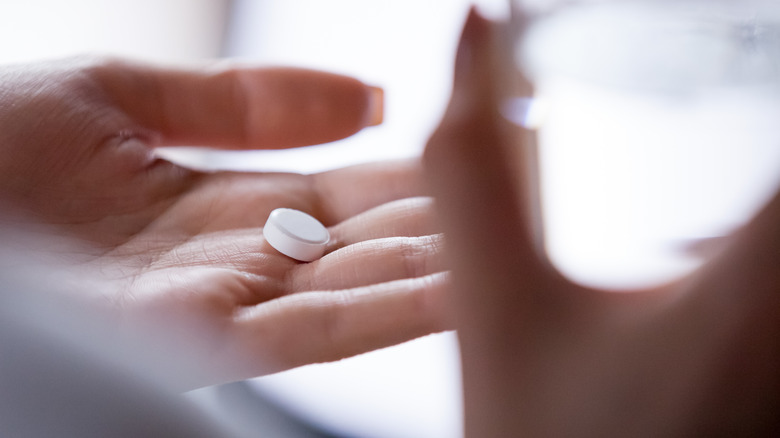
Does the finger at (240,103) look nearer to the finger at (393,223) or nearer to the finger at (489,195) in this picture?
the finger at (393,223)

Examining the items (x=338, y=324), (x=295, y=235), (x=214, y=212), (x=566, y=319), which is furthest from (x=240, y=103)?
(x=566, y=319)

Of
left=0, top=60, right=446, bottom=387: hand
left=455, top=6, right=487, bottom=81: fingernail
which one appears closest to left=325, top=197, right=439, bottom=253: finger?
left=0, top=60, right=446, bottom=387: hand

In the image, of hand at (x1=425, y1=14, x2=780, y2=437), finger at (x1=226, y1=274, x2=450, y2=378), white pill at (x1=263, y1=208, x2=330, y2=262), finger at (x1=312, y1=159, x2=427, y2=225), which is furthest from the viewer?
finger at (x1=312, y1=159, x2=427, y2=225)

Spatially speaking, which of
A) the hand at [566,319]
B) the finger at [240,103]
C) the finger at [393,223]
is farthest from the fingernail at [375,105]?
the hand at [566,319]

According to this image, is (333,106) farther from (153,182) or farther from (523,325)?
(523,325)

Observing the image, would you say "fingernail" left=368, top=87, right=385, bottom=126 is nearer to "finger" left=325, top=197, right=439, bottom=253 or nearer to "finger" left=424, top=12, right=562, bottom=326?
"finger" left=325, top=197, right=439, bottom=253

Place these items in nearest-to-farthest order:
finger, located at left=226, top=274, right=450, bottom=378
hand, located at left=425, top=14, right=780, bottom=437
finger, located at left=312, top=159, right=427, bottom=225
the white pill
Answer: hand, located at left=425, top=14, right=780, bottom=437, finger, located at left=226, top=274, right=450, bottom=378, the white pill, finger, located at left=312, top=159, right=427, bottom=225

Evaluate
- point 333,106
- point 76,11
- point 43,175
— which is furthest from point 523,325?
point 76,11
